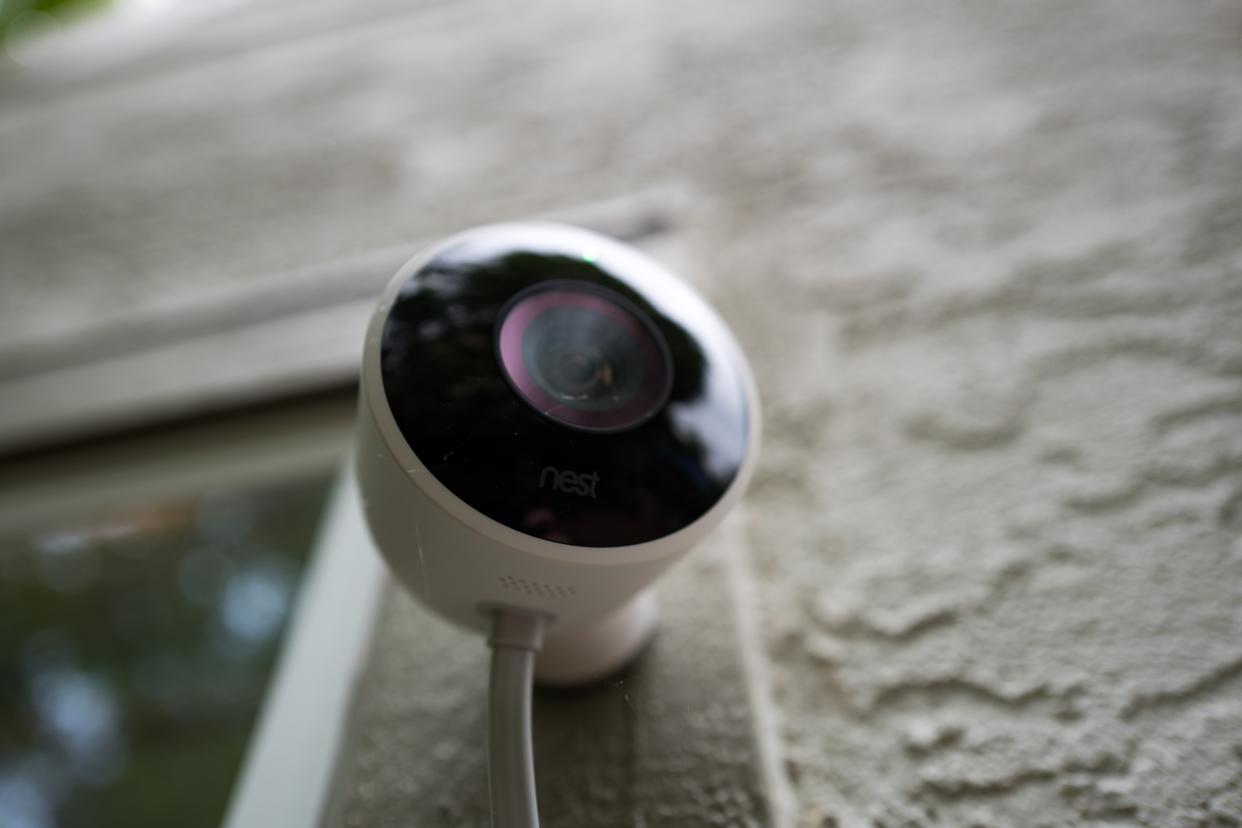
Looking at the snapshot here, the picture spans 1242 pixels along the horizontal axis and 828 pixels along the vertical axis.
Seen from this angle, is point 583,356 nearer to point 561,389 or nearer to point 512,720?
point 561,389

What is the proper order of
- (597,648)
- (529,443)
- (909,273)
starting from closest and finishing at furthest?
1. (529,443)
2. (597,648)
3. (909,273)

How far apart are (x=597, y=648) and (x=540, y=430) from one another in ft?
0.61

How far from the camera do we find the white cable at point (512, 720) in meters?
0.36

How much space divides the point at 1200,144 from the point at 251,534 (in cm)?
97

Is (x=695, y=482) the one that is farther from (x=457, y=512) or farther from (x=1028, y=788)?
(x=1028, y=788)

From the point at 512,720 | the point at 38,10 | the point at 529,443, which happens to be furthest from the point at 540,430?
the point at 38,10


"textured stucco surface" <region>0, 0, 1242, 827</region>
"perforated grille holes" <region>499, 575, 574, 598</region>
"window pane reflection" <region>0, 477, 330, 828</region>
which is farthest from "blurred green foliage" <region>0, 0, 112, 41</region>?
"perforated grille holes" <region>499, 575, 574, 598</region>

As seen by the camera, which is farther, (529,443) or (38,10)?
(38,10)

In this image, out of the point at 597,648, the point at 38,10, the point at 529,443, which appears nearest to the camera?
the point at 529,443

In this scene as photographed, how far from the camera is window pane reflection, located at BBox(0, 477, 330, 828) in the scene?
689 millimetres

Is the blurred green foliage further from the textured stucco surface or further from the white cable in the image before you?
the white cable

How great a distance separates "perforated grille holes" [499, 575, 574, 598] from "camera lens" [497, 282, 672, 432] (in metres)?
0.08

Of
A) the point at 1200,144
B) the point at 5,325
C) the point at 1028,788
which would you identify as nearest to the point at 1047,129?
the point at 1200,144

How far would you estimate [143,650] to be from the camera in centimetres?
79
